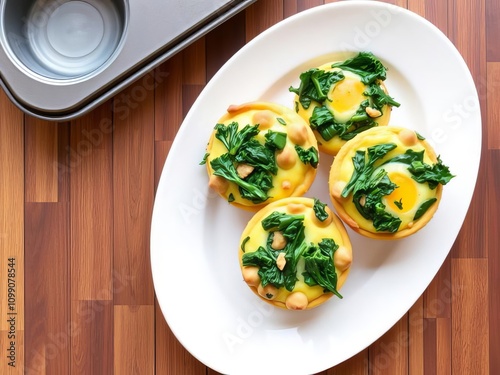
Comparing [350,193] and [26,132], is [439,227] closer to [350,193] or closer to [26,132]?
[350,193]

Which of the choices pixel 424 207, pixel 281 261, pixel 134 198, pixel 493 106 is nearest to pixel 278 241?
pixel 281 261

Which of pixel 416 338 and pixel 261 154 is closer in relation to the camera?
pixel 261 154

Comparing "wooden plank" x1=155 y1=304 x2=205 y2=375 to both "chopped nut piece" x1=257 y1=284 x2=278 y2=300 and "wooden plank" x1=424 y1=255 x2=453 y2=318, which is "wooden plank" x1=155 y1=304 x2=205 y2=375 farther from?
"wooden plank" x1=424 y1=255 x2=453 y2=318

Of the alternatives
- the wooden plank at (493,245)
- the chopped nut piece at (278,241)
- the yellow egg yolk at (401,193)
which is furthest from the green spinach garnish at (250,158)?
the wooden plank at (493,245)

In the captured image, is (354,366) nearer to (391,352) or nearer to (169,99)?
(391,352)

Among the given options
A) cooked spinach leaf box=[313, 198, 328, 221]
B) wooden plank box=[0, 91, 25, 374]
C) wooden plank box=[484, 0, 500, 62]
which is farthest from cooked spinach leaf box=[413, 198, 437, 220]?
wooden plank box=[0, 91, 25, 374]
